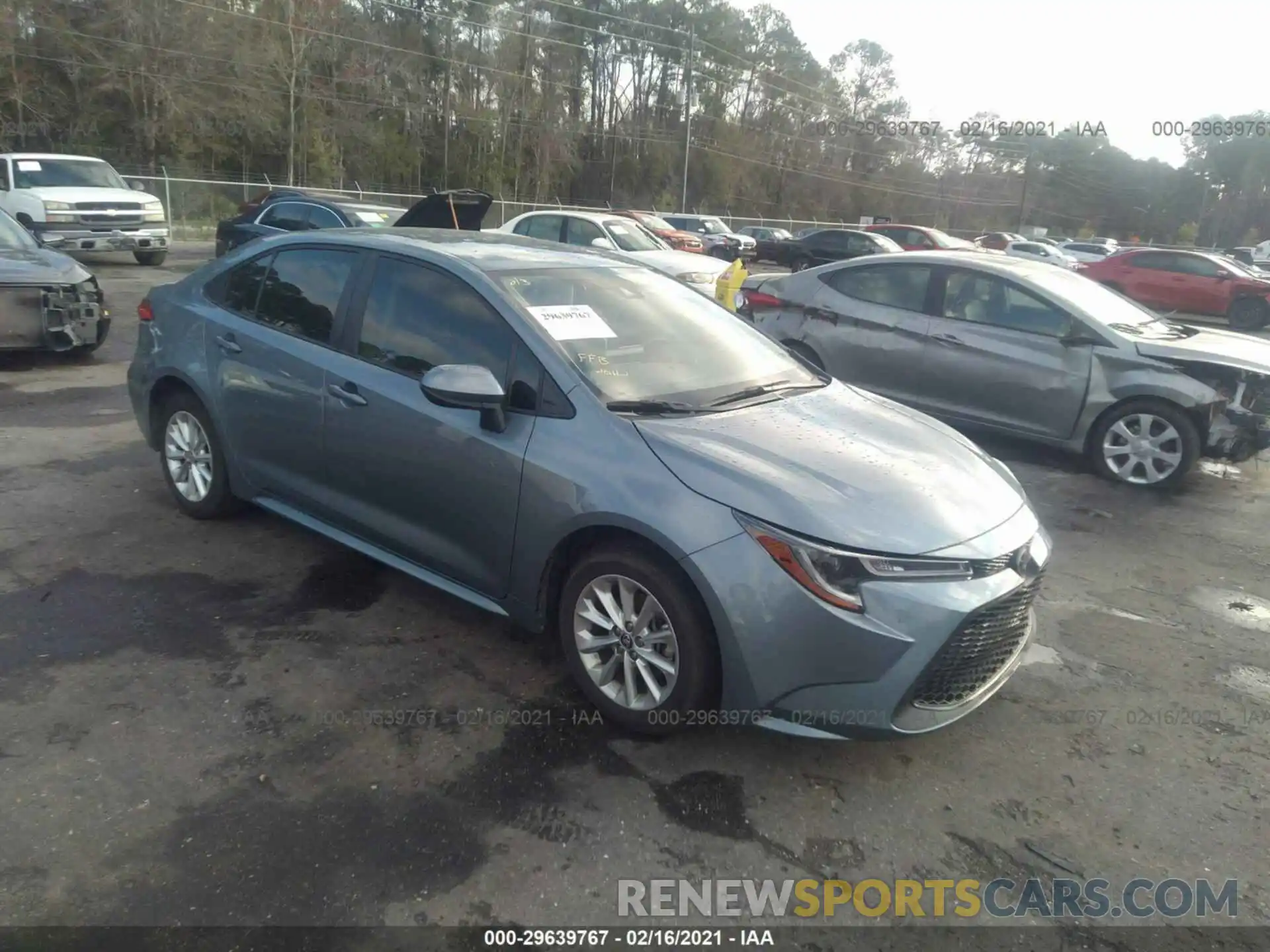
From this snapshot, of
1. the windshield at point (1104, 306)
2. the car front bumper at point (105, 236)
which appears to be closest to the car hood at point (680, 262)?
the windshield at point (1104, 306)

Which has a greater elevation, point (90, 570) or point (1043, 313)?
point (1043, 313)

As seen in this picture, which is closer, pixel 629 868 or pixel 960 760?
pixel 629 868

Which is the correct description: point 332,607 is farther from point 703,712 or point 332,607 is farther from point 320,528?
point 703,712

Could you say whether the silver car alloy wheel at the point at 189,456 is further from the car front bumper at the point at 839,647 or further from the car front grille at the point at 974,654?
the car front grille at the point at 974,654

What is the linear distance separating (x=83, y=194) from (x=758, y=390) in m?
17.3

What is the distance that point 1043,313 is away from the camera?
23.5 ft

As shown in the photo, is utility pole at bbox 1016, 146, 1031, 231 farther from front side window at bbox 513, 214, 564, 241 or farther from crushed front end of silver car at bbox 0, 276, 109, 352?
crushed front end of silver car at bbox 0, 276, 109, 352

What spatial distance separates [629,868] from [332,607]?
2149mm

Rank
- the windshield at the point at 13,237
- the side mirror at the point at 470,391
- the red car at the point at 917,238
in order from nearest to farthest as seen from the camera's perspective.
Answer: the side mirror at the point at 470,391, the windshield at the point at 13,237, the red car at the point at 917,238

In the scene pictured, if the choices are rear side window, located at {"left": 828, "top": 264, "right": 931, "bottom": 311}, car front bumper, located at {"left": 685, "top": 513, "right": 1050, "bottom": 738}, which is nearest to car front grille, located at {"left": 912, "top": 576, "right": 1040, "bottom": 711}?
car front bumper, located at {"left": 685, "top": 513, "right": 1050, "bottom": 738}

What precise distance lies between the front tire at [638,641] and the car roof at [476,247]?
4.89 ft

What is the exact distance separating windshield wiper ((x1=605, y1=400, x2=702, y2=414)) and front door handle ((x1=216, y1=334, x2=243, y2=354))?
225cm

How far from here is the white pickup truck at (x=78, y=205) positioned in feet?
54.0

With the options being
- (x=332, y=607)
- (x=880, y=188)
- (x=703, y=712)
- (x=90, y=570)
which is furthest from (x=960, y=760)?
(x=880, y=188)
